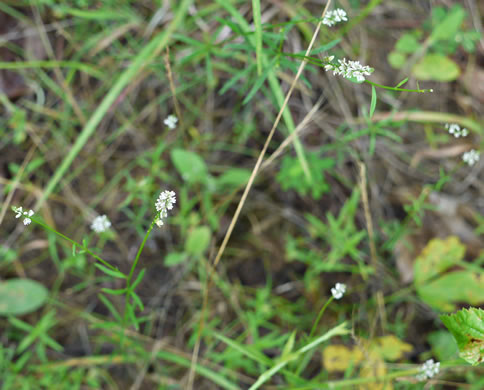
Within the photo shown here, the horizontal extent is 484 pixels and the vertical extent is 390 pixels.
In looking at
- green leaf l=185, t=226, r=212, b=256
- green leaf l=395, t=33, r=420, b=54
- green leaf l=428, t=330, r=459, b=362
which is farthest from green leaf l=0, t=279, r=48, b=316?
green leaf l=395, t=33, r=420, b=54

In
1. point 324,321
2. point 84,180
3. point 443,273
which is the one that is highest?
point 84,180

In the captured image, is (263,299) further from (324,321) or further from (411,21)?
(411,21)

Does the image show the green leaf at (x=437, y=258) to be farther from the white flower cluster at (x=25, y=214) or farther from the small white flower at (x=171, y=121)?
the white flower cluster at (x=25, y=214)

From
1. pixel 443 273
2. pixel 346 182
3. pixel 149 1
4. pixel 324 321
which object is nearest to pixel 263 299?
pixel 324 321

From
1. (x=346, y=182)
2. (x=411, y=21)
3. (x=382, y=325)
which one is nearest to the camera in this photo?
(x=382, y=325)

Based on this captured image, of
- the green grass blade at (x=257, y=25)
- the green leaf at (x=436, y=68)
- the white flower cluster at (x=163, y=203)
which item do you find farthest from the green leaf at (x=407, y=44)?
the white flower cluster at (x=163, y=203)

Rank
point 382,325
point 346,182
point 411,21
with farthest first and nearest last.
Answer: point 411,21
point 346,182
point 382,325
